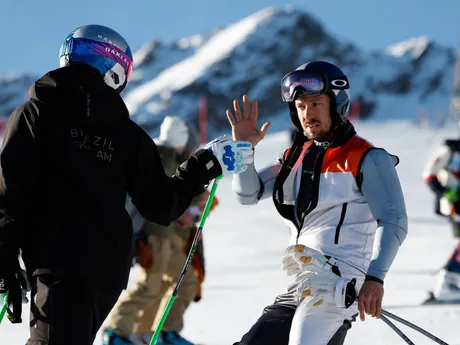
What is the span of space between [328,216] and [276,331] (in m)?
0.60

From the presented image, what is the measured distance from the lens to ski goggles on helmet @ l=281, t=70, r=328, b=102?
384 centimetres

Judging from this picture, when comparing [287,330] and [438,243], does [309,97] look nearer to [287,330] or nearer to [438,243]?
[287,330]

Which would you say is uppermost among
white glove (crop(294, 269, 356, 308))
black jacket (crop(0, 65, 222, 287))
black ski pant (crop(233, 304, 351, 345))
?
black jacket (crop(0, 65, 222, 287))

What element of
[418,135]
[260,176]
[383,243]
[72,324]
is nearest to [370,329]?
[260,176]

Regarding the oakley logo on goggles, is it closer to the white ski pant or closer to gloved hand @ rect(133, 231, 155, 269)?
the white ski pant

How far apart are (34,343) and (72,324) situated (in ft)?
0.59

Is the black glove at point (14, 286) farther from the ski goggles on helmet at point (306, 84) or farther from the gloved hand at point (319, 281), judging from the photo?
the ski goggles on helmet at point (306, 84)

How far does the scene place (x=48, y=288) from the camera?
119 inches

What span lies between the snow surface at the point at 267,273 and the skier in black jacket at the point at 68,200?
10.6 feet

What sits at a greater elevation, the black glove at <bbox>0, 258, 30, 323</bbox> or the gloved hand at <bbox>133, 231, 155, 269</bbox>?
the gloved hand at <bbox>133, 231, 155, 269</bbox>

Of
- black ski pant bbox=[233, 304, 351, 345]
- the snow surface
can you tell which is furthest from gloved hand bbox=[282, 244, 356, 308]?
the snow surface

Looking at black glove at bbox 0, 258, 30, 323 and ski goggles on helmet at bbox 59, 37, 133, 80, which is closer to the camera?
black glove at bbox 0, 258, 30, 323

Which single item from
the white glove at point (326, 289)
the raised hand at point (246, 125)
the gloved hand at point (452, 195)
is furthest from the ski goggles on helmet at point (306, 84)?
the gloved hand at point (452, 195)

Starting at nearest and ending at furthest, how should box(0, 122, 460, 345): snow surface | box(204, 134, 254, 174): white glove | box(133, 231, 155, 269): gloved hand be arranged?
box(204, 134, 254, 174): white glove
box(133, 231, 155, 269): gloved hand
box(0, 122, 460, 345): snow surface
